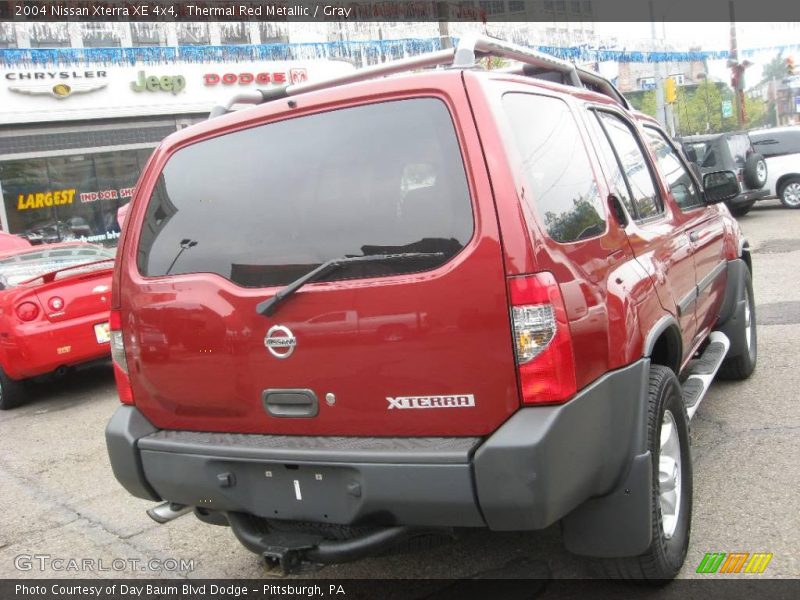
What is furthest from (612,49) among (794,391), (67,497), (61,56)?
(67,497)

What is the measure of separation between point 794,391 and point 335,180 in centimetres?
396

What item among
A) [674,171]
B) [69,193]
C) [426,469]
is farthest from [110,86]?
[426,469]

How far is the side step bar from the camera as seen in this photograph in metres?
3.69

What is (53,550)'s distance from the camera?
156 inches

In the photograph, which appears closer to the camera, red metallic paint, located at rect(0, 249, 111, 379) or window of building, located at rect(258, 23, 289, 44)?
red metallic paint, located at rect(0, 249, 111, 379)

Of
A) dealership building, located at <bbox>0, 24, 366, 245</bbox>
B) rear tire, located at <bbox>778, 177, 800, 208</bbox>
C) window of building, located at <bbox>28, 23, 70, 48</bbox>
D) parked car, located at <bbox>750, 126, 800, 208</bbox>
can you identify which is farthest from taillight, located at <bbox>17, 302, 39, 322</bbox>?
rear tire, located at <bbox>778, 177, 800, 208</bbox>

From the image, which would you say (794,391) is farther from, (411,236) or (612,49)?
(612,49)

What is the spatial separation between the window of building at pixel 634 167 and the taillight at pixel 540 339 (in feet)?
3.95

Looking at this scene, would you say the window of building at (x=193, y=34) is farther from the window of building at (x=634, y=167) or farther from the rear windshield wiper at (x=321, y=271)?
the rear windshield wiper at (x=321, y=271)

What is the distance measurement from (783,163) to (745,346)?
13151 mm

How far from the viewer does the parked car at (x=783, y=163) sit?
54.4 ft

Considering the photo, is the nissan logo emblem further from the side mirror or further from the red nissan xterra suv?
the side mirror

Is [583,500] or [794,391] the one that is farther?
[794,391]

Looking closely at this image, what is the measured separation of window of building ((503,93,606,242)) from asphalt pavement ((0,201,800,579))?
46.3 inches
